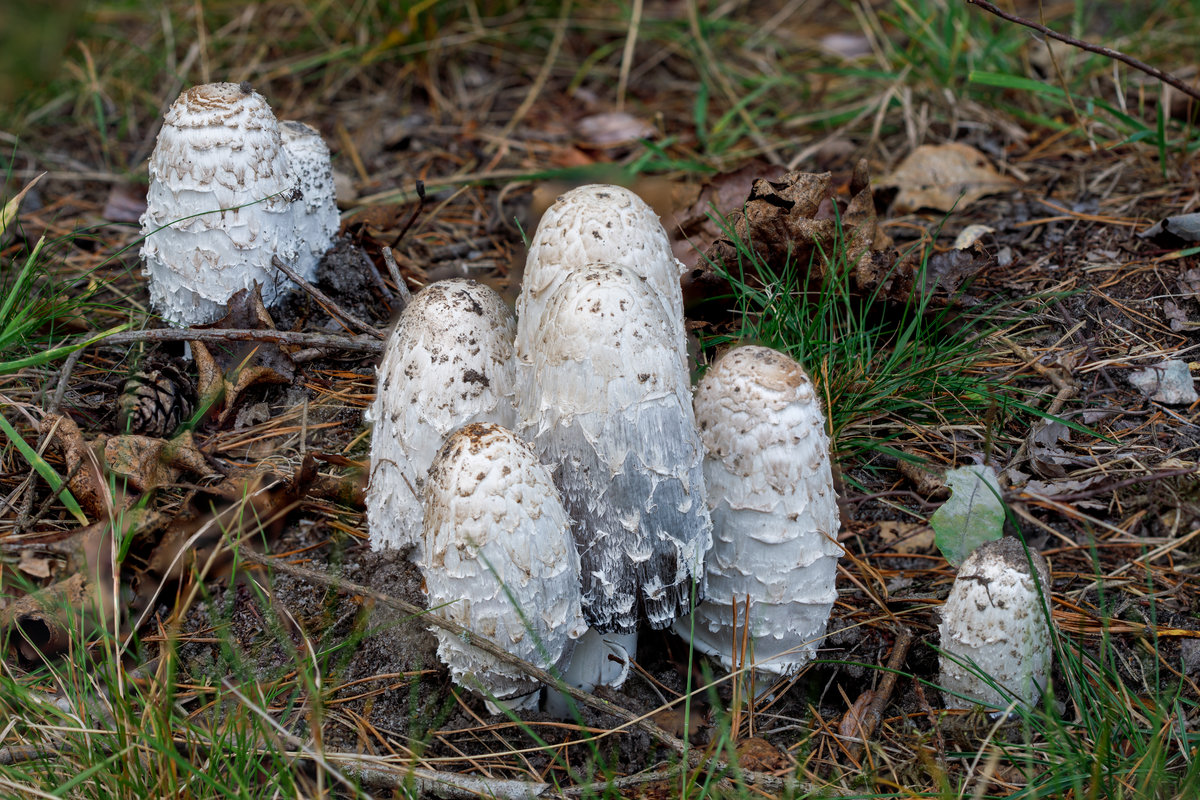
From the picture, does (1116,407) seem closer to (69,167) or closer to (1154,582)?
(1154,582)

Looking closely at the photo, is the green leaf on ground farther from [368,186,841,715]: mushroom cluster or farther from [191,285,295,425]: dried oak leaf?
[191,285,295,425]: dried oak leaf

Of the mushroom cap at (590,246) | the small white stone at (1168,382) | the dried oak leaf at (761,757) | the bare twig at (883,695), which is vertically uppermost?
the mushroom cap at (590,246)

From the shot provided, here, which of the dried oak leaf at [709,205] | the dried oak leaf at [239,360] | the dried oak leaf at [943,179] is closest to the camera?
the dried oak leaf at [239,360]

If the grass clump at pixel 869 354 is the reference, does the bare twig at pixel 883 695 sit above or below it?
Result: below

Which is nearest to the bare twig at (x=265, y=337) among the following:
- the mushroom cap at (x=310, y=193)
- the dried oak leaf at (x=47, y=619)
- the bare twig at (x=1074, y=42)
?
the mushroom cap at (x=310, y=193)

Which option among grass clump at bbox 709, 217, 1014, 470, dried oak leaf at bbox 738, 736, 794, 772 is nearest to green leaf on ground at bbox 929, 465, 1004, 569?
grass clump at bbox 709, 217, 1014, 470

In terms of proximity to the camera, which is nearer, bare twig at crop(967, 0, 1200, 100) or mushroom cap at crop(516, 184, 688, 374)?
mushroom cap at crop(516, 184, 688, 374)

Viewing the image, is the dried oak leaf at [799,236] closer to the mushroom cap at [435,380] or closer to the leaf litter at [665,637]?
the leaf litter at [665,637]

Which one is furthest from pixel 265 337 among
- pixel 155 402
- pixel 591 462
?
pixel 591 462
